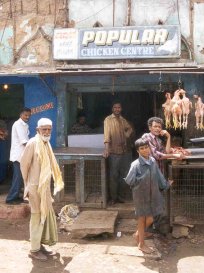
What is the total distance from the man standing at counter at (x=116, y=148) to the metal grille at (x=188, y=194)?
1.24m

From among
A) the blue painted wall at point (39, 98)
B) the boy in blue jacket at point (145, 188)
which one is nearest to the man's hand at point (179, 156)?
the boy in blue jacket at point (145, 188)

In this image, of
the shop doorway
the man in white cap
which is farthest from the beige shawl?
the shop doorway

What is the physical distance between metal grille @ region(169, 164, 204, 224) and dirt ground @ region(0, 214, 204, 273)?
353 mm

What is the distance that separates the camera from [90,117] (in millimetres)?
12047

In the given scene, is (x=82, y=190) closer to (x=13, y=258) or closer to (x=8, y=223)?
(x=8, y=223)

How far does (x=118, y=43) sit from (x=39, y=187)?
189 inches

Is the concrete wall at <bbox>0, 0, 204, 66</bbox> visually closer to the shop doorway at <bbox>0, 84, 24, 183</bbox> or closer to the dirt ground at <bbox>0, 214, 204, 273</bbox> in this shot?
the shop doorway at <bbox>0, 84, 24, 183</bbox>

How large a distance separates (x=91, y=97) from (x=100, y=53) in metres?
2.32

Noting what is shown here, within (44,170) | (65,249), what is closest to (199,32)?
(44,170)

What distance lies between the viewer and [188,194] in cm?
848

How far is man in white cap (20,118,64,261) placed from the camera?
638cm

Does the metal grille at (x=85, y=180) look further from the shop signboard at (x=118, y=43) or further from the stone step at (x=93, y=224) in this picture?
the shop signboard at (x=118, y=43)

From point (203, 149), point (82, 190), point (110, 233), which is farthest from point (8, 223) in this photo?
point (203, 149)

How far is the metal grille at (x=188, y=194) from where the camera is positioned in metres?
8.24
